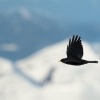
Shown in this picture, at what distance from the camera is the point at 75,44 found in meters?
30.0

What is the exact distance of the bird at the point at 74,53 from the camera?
2639cm

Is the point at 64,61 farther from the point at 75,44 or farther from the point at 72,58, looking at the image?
the point at 75,44

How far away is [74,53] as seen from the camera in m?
28.7

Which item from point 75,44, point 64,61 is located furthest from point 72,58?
point 75,44

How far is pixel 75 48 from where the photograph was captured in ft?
97.2

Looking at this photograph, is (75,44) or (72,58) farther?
(75,44)

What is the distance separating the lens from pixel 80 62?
86.0 feet

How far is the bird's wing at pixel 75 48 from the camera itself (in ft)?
92.8

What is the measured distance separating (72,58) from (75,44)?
301cm

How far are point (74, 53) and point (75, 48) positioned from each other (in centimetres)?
112

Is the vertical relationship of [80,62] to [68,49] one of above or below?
below

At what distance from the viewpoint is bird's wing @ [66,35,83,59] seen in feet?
92.8

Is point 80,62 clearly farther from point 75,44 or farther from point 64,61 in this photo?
point 75,44

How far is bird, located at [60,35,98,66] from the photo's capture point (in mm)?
26391
